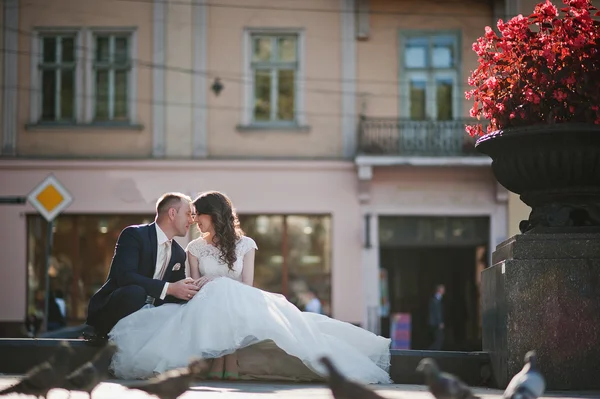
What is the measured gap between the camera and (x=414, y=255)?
937 inches

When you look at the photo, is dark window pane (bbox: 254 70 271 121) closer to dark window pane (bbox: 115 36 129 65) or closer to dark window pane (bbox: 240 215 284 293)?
dark window pane (bbox: 240 215 284 293)

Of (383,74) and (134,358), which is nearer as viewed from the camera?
(134,358)

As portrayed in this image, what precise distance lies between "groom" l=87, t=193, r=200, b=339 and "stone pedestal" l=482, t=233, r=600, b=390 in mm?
2292

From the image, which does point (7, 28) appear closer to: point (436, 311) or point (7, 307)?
point (7, 307)

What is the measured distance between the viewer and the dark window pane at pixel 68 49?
22984 mm

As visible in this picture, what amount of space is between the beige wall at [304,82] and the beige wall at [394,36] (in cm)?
62

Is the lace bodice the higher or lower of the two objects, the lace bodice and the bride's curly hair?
the lower

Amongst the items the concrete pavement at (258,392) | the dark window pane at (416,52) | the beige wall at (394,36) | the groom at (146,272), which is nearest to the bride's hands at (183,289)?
the groom at (146,272)

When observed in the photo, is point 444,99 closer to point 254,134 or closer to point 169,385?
point 254,134

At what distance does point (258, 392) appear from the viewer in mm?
7156

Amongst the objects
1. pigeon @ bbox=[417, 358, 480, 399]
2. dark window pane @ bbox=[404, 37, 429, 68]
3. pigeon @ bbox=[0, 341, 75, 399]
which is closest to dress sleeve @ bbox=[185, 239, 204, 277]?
pigeon @ bbox=[0, 341, 75, 399]

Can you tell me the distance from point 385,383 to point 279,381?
735mm

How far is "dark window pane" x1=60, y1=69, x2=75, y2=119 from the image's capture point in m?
22.8

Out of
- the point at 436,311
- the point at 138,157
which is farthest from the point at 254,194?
the point at 436,311
